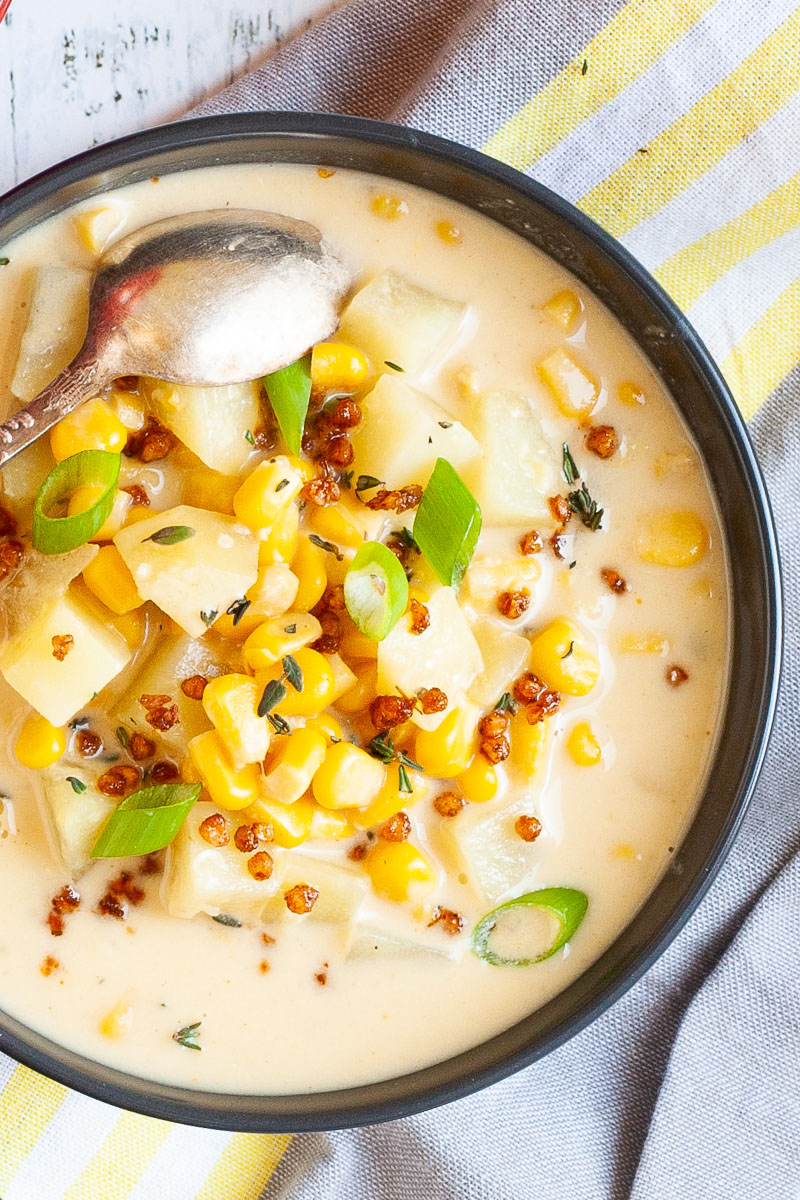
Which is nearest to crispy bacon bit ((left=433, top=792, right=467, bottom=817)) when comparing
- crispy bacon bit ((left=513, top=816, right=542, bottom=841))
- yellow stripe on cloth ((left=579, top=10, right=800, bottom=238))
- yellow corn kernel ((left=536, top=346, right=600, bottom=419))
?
crispy bacon bit ((left=513, top=816, right=542, bottom=841))

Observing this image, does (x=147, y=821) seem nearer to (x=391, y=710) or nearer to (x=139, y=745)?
(x=139, y=745)

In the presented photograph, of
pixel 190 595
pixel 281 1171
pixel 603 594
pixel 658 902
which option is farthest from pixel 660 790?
pixel 281 1171

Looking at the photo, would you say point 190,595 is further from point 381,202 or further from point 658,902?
point 658,902

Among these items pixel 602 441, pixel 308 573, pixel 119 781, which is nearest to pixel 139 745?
pixel 119 781

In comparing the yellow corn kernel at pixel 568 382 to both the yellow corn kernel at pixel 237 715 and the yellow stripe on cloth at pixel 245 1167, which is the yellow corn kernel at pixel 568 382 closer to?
the yellow corn kernel at pixel 237 715

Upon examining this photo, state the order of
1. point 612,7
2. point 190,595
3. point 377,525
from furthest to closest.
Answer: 1. point 612,7
2. point 377,525
3. point 190,595
